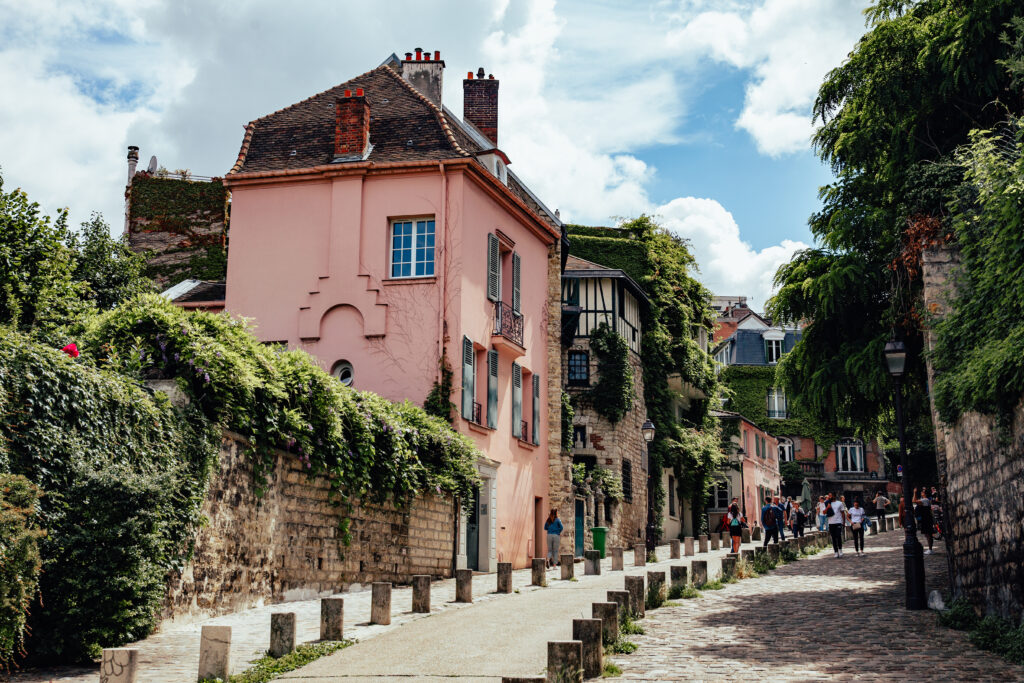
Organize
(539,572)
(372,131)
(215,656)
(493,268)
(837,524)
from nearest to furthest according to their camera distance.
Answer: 1. (215,656)
2. (539,572)
3. (372,131)
4. (493,268)
5. (837,524)

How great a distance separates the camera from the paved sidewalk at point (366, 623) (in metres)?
8.81

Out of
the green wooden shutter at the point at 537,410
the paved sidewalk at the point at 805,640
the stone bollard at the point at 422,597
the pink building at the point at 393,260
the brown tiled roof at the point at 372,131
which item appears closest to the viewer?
the paved sidewalk at the point at 805,640

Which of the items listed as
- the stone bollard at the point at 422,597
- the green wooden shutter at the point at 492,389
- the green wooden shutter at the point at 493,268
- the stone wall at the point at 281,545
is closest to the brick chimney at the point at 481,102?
the green wooden shutter at the point at 493,268

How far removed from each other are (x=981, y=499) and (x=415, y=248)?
1292cm

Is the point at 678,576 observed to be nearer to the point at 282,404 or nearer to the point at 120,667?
the point at 282,404

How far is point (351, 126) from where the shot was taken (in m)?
22.3

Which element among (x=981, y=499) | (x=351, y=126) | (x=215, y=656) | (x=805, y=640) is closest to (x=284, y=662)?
(x=215, y=656)

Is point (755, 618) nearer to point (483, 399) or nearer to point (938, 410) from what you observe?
point (938, 410)

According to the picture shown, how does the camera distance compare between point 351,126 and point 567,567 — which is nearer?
point 567,567

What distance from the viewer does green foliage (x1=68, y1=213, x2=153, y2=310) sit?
2586 cm

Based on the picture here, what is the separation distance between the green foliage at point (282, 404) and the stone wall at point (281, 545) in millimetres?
315

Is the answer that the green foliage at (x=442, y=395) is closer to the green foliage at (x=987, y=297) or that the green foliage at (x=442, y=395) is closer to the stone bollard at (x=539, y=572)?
the stone bollard at (x=539, y=572)

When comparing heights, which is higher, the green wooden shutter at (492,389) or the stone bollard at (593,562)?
the green wooden shutter at (492,389)

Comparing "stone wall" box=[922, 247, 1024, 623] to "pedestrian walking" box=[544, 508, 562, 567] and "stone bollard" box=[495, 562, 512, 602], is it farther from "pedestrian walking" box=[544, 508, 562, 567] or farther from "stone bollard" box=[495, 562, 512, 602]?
"pedestrian walking" box=[544, 508, 562, 567]
